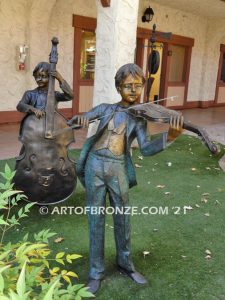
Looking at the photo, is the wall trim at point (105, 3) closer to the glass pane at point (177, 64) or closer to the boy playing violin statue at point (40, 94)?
the boy playing violin statue at point (40, 94)

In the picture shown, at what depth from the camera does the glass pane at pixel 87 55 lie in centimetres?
930

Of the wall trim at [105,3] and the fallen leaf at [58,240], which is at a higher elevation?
the wall trim at [105,3]

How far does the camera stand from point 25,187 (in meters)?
3.23

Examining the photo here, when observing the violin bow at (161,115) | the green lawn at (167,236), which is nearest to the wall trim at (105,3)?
the green lawn at (167,236)

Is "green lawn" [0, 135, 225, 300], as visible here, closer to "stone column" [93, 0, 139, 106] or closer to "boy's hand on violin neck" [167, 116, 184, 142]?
"boy's hand on violin neck" [167, 116, 184, 142]

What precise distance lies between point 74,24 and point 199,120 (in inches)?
184

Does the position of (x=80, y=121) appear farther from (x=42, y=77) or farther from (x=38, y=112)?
(x=42, y=77)

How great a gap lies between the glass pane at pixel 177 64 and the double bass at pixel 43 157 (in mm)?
9923

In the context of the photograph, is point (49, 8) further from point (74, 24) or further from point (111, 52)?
point (111, 52)

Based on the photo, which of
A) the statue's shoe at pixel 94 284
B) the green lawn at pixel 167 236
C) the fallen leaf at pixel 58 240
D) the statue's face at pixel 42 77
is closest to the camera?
the statue's shoe at pixel 94 284

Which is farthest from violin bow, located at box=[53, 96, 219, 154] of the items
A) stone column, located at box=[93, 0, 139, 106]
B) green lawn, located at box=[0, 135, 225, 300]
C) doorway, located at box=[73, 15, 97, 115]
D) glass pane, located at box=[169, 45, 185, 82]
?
glass pane, located at box=[169, 45, 185, 82]

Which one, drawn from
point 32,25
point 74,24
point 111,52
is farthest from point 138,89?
point 74,24

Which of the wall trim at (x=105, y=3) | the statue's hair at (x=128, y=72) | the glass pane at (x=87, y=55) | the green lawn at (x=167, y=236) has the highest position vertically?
the wall trim at (x=105, y=3)

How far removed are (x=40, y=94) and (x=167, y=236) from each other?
1864 millimetres
